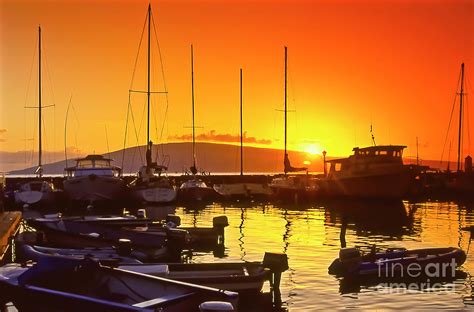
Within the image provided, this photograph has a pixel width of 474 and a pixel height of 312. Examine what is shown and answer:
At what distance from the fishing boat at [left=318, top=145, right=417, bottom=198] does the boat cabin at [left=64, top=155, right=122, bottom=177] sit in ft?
73.2

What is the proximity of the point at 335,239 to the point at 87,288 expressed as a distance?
67.9 ft

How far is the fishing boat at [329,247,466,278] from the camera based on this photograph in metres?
21.2

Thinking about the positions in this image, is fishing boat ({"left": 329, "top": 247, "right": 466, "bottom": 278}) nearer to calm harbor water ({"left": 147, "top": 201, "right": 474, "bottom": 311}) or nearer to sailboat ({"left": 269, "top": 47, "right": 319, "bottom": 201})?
calm harbor water ({"left": 147, "top": 201, "right": 474, "bottom": 311})

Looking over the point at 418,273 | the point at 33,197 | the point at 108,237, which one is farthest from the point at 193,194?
the point at 418,273

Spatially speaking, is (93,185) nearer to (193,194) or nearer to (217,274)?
(193,194)

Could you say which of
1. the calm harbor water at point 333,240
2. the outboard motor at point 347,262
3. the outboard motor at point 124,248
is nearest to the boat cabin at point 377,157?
the calm harbor water at point 333,240

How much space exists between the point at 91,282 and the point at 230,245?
16.6m

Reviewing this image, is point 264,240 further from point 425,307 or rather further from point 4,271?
point 4,271

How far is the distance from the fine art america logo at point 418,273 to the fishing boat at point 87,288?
29.7ft

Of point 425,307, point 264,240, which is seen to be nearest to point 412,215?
point 264,240

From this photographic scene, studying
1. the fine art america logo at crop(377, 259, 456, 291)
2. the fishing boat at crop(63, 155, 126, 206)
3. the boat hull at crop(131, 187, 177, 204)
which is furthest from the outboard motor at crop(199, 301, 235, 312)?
the boat hull at crop(131, 187, 177, 204)

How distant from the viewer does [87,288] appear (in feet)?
46.8

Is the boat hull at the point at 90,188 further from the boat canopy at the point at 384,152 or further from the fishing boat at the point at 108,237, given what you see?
the fishing boat at the point at 108,237

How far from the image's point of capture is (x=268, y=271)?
18.1 meters
